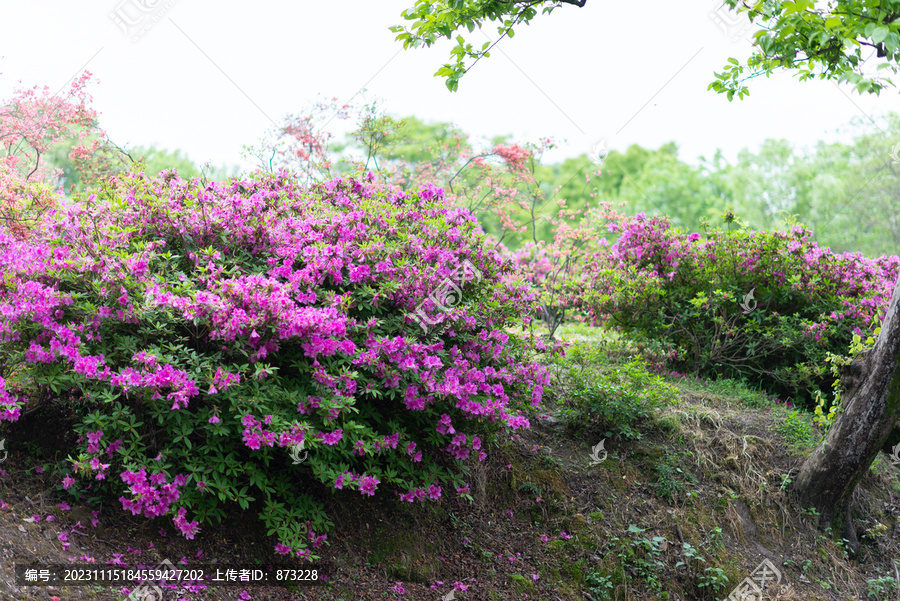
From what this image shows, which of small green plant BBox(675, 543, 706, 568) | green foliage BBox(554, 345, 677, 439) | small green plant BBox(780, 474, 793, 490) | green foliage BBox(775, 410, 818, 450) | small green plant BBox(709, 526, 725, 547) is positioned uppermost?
green foliage BBox(554, 345, 677, 439)

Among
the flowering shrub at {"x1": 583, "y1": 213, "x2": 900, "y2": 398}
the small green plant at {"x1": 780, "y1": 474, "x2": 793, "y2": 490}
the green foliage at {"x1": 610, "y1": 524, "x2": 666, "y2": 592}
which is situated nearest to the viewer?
the green foliage at {"x1": 610, "y1": 524, "x2": 666, "y2": 592}

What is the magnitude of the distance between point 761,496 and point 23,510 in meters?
5.18

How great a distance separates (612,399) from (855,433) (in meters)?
1.85

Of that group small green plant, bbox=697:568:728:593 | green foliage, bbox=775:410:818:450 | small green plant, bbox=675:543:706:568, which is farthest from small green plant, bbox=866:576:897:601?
small green plant, bbox=675:543:706:568

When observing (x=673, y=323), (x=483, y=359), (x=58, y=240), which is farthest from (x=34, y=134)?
(x=673, y=323)

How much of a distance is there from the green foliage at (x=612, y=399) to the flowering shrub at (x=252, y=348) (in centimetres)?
133

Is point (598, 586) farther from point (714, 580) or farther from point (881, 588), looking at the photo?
point (881, 588)

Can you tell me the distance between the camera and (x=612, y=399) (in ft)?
18.7

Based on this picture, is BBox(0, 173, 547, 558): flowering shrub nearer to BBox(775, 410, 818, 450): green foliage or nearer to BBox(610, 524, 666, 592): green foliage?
BBox(610, 524, 666, 592): green foliage

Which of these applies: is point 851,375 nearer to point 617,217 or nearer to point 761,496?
point 761,496

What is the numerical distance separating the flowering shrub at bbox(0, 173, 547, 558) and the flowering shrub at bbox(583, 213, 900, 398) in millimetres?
3468

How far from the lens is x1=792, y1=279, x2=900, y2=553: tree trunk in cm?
507

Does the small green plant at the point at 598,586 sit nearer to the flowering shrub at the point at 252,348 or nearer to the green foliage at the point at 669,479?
the green foliage at the point at 669,479

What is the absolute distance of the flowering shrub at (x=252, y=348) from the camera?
336cm
